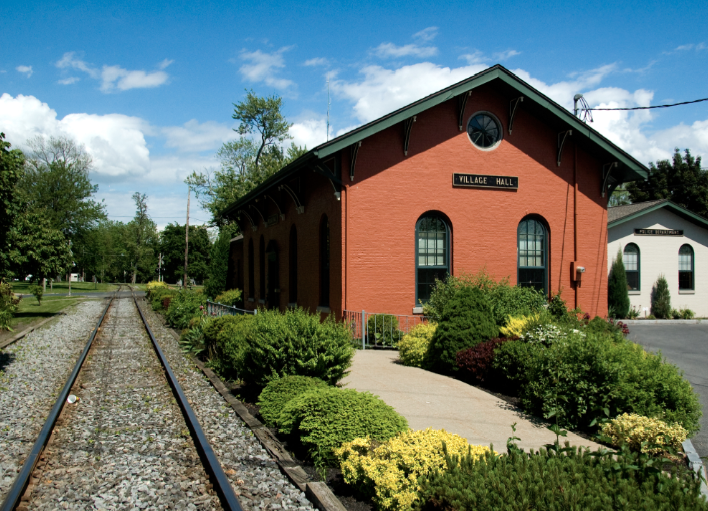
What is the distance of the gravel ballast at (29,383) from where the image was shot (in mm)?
5988

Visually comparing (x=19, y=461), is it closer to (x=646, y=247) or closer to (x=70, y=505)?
(x=70, y=505)

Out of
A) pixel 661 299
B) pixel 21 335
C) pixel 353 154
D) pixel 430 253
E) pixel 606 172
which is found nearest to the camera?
pixel 353 154

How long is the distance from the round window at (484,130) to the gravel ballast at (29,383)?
38.6ft

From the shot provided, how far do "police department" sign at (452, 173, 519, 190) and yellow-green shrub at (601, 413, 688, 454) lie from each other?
9294 mm

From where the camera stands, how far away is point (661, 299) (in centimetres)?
2045

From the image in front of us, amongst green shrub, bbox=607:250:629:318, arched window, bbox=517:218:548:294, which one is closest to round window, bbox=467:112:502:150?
arched window, bbox=517:218:548:294

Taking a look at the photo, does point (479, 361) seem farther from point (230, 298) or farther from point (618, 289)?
point (230, 298)

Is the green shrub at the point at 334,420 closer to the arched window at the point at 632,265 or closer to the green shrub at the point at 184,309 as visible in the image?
the green shrub at the point at 184,309

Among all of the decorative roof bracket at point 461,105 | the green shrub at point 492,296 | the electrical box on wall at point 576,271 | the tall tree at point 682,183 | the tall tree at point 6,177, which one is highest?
the tall tree at point 682,183

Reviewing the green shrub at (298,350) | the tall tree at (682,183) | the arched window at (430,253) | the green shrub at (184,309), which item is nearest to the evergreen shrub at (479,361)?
the green shrub at (298,350)

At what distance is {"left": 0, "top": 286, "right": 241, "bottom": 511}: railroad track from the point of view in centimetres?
462

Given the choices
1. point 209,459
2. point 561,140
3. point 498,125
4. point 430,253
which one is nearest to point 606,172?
point 561,140

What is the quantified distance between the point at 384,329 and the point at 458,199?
4.27m

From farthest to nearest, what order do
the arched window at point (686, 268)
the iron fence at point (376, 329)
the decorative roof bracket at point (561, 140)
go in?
the arched window at point (686, 268)
the decorative roof bracket at point (561, 140)
the iron fence at point (376, 329)
